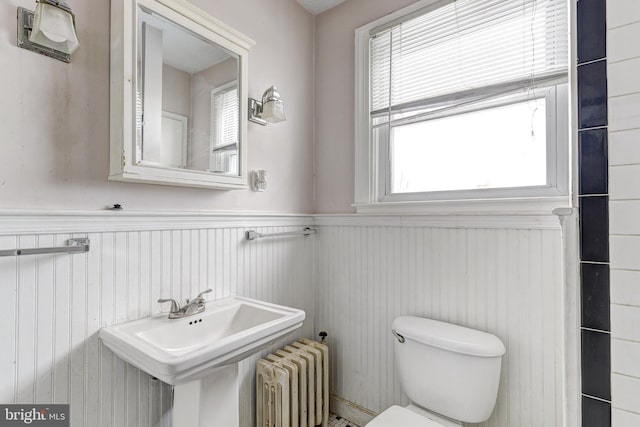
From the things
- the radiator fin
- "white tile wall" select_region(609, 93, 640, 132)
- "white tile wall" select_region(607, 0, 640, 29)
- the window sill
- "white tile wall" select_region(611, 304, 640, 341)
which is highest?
"white tile wall" select_region(607, 0, 640, 29)

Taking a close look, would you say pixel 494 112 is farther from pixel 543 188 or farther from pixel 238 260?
pixel 238 260

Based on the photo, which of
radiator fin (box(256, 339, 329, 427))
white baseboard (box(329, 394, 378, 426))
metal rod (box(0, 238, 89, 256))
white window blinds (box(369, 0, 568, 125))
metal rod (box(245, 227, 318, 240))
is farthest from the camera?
white baseboard (box(329, 394, 378, 426))

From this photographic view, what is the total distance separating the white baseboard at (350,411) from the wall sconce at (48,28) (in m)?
→ 2.05

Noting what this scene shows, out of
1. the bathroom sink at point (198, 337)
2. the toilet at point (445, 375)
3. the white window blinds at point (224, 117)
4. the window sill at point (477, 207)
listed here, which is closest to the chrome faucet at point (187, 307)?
the bathroom sink at point (198, 337)

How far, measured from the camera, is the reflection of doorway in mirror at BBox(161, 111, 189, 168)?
3.73 ft

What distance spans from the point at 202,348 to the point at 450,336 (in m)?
0.96

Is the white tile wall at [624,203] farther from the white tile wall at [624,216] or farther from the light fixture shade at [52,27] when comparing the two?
the light fixture shade at [52,27]

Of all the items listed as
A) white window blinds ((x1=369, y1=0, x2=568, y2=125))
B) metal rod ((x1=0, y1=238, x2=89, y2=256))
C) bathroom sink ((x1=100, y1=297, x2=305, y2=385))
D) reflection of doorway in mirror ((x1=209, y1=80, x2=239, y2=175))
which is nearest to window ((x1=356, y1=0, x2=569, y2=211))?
white window blinds ((x1=369, y1=0, x2=568, y2=125))

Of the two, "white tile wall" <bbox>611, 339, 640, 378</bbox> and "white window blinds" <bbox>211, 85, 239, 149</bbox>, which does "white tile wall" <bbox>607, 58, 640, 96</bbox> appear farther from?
"white window blinds" <bbox>211, 85, 239, 149</bbox>

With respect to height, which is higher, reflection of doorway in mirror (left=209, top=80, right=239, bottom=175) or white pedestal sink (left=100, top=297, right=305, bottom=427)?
reflection of doorway in mirror (left=209, top=80, right=239, bottom=175)

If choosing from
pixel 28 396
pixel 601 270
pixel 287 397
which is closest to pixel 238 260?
pixel 287 397

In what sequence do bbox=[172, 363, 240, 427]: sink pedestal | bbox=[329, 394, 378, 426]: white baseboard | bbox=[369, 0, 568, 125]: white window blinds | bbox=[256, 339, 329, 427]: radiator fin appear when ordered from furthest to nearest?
bbox=[329, 394, 378, 426]: white baseboard, bbox=[256, 339, 329, 427]: radiator fin, bbox=[369, 0, 568, 125]: white window blinds, bbox=[172, 363, 240, 427]: sink pedestal

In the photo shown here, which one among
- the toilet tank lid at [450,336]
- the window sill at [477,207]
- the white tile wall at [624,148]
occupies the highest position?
the white tile wall at [624,148]

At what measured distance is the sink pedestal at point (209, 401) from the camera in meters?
1.00
